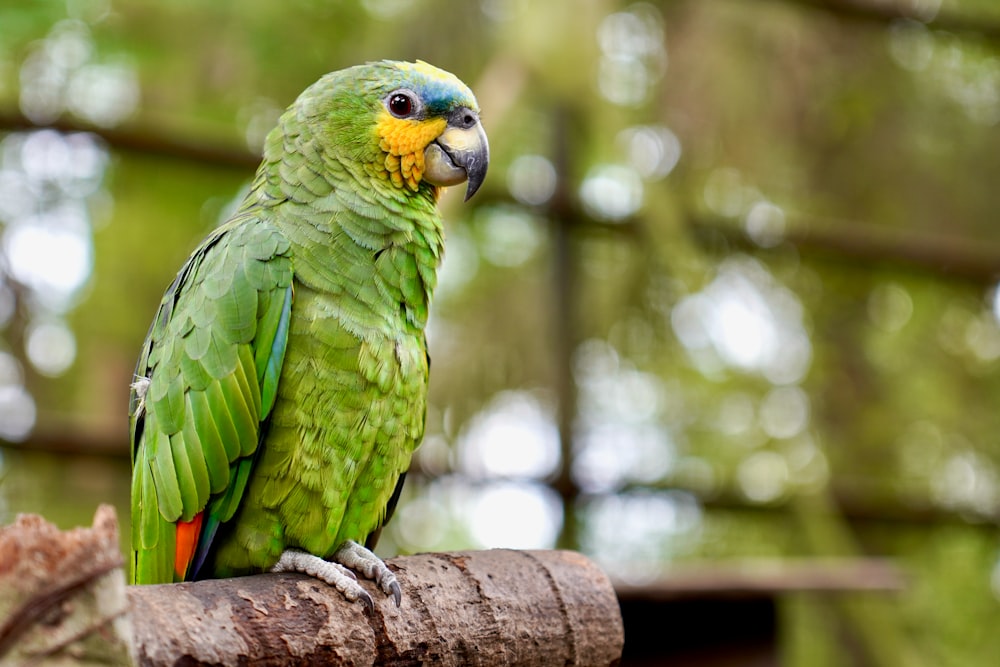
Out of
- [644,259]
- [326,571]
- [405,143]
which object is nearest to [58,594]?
[326,571]

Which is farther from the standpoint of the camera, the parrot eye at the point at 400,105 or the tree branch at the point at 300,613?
the parrot eye at the point at 400,105

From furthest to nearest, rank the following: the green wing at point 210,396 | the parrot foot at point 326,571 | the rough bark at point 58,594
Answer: the green wing at point 210,396 < the parrot foot at point 326,571 < the rough bark at point 58,594

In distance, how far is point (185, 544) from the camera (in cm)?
133

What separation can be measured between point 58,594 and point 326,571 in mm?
524

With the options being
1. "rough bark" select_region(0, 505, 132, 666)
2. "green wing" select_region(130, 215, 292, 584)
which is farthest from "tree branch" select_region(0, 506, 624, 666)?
"green wing" select_region(130, 215, 292, 584)

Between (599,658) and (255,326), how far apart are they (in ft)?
2.22

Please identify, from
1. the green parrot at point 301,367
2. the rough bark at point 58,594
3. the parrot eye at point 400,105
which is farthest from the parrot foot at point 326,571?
the parrot eye at point 400,105

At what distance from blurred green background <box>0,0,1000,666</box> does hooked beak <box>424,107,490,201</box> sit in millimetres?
892

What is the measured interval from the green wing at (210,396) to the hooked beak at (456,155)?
0.28m

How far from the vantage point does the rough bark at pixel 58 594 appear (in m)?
0.70

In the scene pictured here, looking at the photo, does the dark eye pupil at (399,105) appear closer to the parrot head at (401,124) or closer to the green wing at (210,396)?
the parrot head at (401,124)

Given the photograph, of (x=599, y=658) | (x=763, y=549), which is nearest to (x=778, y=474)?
(x=763, y=549)

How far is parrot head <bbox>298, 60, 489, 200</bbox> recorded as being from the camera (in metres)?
1.45

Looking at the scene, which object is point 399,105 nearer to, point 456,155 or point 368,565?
point 456,155
